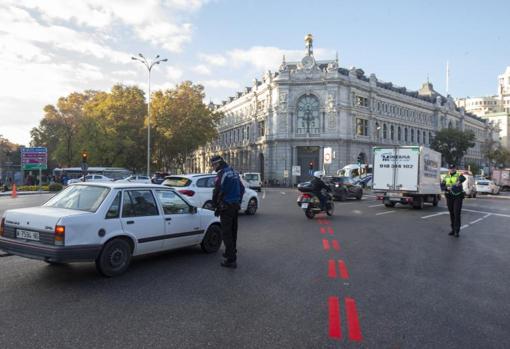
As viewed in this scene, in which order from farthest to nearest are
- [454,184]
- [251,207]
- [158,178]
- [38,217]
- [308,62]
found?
[308,62]
[158,178]
[251,207]
[454,184]
[38,217]

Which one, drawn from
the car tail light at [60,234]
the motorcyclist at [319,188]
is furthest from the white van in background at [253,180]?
the car tail light at [60,234]

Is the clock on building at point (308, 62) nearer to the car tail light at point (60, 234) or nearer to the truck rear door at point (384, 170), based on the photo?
the truck rear door at point (384, 170)

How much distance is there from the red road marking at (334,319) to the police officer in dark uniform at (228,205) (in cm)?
217

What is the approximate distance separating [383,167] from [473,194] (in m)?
18.1

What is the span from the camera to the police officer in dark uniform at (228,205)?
268 inches

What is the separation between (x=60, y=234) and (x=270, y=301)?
9.74 ft

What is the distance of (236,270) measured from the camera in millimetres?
6559

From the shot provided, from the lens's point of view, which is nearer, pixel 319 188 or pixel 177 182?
pixel 177 182

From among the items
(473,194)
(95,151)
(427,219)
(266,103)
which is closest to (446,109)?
(266,103)

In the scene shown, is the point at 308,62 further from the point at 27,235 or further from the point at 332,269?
the point at 27,235

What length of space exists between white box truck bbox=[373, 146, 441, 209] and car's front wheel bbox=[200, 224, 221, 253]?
1376cm

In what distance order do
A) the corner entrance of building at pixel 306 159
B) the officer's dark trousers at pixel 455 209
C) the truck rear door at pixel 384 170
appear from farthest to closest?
the corner entrance of building at pixel 306 159
the truck rear door at pixel 384 170
the officer's dark trousers at pixel 455 209

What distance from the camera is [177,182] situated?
1355 cm

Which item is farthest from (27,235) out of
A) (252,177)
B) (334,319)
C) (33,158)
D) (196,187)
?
(33,158)
